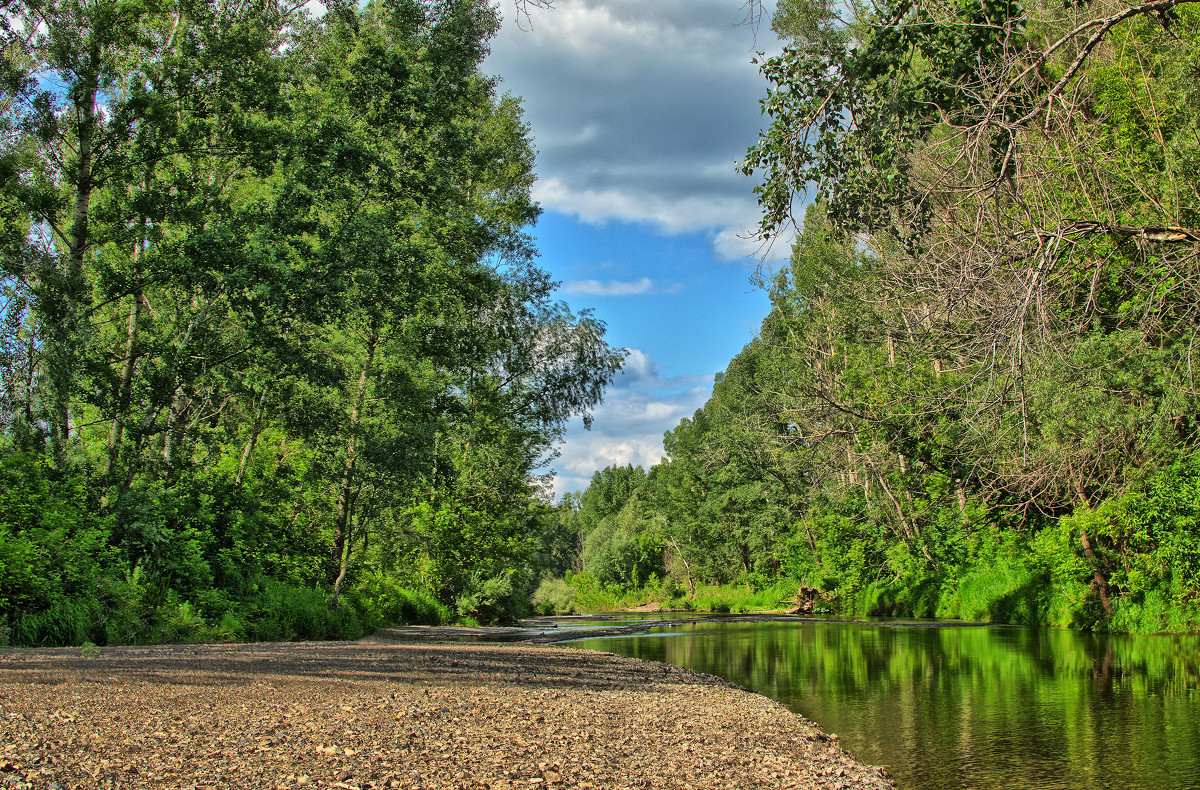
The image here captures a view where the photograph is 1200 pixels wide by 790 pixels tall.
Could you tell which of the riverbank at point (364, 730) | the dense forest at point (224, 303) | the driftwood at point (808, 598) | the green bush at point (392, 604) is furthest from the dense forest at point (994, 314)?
the green bush at point (392, 604)

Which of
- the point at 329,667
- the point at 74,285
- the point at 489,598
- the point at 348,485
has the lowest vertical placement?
the point at 489,598

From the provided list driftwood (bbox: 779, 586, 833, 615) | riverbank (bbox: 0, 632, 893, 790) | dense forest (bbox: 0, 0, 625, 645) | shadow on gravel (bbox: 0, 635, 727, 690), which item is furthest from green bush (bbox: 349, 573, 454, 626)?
driftwood (bbox: 779, 586, 833, 615)

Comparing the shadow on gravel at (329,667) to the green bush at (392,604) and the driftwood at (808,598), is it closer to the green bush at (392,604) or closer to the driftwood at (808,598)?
the green bush at (392,604)

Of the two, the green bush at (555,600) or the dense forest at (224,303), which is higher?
the dense forest at (224,303)

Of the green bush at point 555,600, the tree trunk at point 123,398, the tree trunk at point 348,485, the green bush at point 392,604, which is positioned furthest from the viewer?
the green bush at point 555,600

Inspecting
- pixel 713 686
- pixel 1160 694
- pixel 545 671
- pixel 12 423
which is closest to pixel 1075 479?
pixel 1160 694

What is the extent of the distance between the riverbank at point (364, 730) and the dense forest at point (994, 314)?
148 inches

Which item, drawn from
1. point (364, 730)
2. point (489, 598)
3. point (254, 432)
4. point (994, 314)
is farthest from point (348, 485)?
point (994, 314)

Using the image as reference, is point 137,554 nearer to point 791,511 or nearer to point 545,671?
point 545,671

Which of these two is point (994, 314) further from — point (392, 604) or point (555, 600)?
point (555, 600)

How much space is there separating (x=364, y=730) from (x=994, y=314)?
6.89 metres

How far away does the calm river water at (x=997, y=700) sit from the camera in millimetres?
7414

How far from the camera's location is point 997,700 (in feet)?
36.1

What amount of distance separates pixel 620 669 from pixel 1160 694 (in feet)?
25.6
